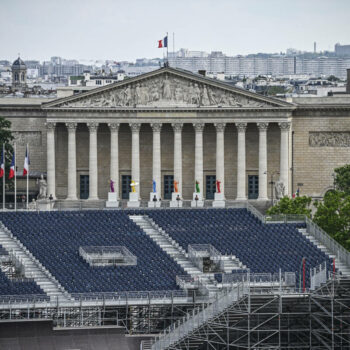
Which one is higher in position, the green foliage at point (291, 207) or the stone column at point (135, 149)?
the stone column at point (135, 149)

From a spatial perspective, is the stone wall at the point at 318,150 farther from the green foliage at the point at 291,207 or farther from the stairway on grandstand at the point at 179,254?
the stairway on grandstand at the point at 179,254

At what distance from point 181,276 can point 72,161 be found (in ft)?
198

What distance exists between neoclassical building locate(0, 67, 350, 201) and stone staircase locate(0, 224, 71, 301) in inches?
1928

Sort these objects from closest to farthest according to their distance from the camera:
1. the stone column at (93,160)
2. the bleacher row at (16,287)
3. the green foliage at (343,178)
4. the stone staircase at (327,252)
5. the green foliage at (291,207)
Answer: the bleacher row at (16,287)
the stone staircase at (327,252)
the green foliage at (291,207)
the green foliage at (343,178)
the stone column at (93,160)

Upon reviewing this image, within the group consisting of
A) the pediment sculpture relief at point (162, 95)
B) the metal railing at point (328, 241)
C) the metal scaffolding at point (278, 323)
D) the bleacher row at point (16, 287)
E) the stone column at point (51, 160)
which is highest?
the pediment sculpture relief at point (162, 95)

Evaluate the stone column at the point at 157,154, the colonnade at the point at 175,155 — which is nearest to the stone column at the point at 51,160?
the colonnade at the point at 175,155

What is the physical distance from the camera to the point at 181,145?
173 meters

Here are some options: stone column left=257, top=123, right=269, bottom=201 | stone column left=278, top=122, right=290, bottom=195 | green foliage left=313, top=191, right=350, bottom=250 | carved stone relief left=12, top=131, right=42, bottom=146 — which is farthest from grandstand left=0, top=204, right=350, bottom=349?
A: carved stone relief left=12, top=131, right=42, bottom=146

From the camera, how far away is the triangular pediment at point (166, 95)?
171250 mm

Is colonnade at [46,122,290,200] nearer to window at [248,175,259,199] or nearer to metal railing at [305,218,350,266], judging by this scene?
window at [248,175,259,199]

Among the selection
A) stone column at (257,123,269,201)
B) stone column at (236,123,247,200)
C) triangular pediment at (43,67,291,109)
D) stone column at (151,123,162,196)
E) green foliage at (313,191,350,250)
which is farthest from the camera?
stone column at (236,123,247,200)

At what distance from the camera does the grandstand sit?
103375 millimetres

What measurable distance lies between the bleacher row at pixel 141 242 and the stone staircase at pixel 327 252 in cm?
56

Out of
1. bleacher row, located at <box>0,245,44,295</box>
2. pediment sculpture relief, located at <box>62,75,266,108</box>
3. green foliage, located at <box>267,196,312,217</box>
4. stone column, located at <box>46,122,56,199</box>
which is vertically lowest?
bleacher row, located at <box>0,245,44,295</box>
